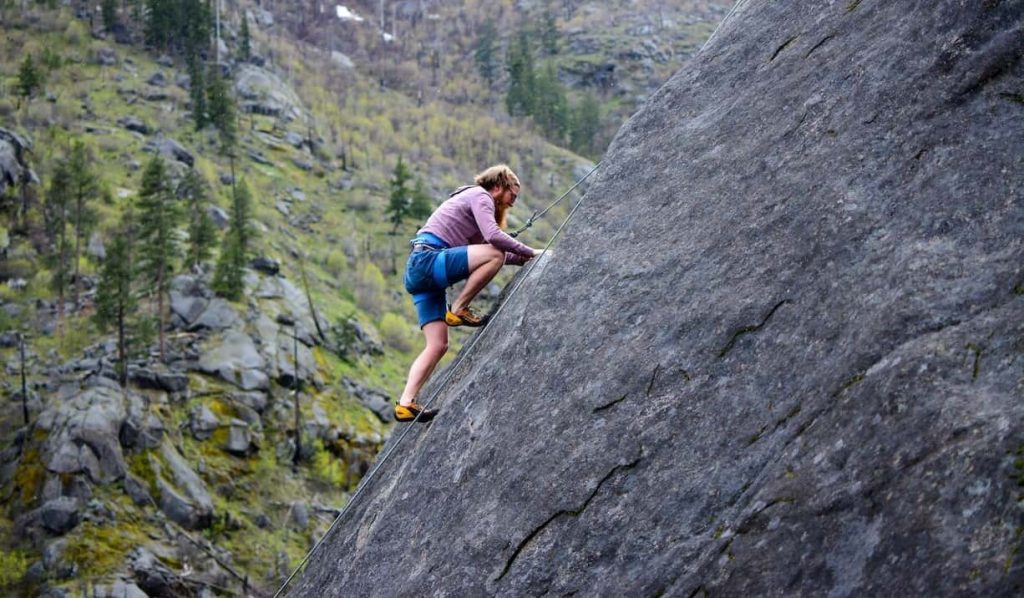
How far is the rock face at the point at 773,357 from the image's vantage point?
4.45 meters

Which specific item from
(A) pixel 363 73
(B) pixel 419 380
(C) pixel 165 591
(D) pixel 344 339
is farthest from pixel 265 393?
(A) pixel 363 73

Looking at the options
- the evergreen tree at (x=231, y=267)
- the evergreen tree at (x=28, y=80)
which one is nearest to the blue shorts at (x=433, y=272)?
the evergreen tree at (x=231, y=267)

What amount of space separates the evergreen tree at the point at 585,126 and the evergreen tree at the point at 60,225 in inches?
2219

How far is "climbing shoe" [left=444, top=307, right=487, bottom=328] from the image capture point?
7914mm

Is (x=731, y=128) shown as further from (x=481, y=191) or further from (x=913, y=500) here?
(x=913, y=500)

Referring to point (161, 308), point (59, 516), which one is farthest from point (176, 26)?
point (59, 516)

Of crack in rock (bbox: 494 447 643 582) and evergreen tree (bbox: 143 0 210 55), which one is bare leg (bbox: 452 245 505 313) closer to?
crack in rock (bbox: 494 447 643 582)

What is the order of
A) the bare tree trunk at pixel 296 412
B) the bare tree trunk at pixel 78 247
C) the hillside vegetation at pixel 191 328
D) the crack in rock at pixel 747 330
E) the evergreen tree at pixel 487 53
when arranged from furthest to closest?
the evergreen tree at pixel 487 53, the bare tree trunk at pixel 78 247, the bare tree trunk at pixel 296 412, the hillside vegetation at pixel 191 328, the crack in rock at pixel 747 330

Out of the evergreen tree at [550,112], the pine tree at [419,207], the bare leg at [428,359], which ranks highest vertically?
the bare leg at [428,359]

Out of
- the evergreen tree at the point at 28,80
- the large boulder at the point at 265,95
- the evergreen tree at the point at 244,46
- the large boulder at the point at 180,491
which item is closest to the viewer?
the large boulder at the point at 180,491

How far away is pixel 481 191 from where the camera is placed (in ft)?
25.4

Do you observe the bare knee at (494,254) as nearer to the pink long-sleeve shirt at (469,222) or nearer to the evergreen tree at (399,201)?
the pink long-sleeve shirt at (469,222)

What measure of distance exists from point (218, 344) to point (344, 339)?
6.20m

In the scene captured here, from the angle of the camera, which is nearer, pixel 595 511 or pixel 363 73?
pixel 595 511
